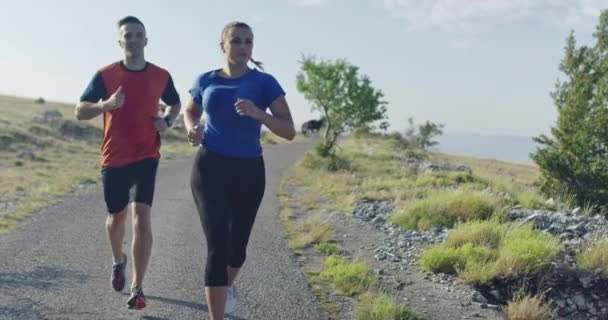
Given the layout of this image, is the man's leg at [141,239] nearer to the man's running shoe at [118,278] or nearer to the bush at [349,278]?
the man's running shoe at [118,278]

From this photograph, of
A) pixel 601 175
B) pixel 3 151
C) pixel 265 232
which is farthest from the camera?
pixel 3 151

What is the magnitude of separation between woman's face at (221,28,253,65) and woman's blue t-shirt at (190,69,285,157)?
12 cm

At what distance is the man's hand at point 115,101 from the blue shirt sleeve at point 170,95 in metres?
0.57

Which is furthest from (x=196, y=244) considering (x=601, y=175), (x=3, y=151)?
(x=3, y=151)

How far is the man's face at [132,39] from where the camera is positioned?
4.68 meters

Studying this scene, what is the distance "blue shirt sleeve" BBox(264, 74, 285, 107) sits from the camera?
13.0 feet

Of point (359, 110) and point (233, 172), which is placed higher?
point (359, 110)

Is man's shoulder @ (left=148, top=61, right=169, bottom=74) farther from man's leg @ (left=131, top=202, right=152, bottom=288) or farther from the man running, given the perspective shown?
man's leg @ (left=131, top=202, right=152, bottom=288)

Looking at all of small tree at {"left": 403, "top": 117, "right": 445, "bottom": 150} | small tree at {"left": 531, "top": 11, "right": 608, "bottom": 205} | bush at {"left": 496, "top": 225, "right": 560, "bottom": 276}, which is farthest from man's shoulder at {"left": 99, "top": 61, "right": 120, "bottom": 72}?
small tree at {"left": 403, "top": 117, "right": 445, "bottom": 150}

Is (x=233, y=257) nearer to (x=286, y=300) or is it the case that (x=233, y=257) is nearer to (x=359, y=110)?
(x=286, y=300)

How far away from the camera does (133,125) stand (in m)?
4.76

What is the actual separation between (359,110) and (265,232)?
60.1 feet

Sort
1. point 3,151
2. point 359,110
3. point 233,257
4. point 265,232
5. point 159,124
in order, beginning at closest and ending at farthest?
point 233,257 → point 159,124 → point 265,232 → point 3,151 → point 359,110

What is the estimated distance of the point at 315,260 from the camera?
7145mm
